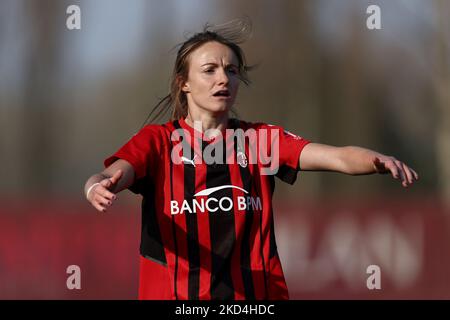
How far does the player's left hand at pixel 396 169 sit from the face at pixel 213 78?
0.67m

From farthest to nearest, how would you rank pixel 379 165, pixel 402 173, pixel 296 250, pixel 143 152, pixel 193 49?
1. pixel 296 250
2. pixel 193 49
3. pixel 143 152
4. pixel 379 165
5. pixel 402 173

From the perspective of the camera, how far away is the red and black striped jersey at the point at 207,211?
3.05 metres

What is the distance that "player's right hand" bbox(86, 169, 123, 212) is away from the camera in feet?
8.73

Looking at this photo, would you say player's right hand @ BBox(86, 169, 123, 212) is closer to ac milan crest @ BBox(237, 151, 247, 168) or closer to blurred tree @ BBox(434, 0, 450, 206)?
ac milan crest @ BBox(237, 151, 247, 168)

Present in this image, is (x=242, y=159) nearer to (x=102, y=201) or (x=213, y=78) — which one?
(x=213, y=78)

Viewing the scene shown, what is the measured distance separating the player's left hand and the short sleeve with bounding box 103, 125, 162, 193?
34.2 inches

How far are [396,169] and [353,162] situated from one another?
0.23 metres

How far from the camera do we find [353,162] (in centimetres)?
302

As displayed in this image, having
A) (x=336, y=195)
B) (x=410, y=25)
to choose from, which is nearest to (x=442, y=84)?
(x=410, y=25)

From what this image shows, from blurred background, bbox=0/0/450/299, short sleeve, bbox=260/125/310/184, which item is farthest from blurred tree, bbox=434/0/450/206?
short sleeve, bbox=260/125/310/184

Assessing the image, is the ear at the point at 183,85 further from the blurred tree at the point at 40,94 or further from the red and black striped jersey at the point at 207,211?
the blurred tree at the point at 40,94

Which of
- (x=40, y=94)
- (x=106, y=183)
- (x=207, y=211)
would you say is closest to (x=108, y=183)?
(x=106, y=183)
